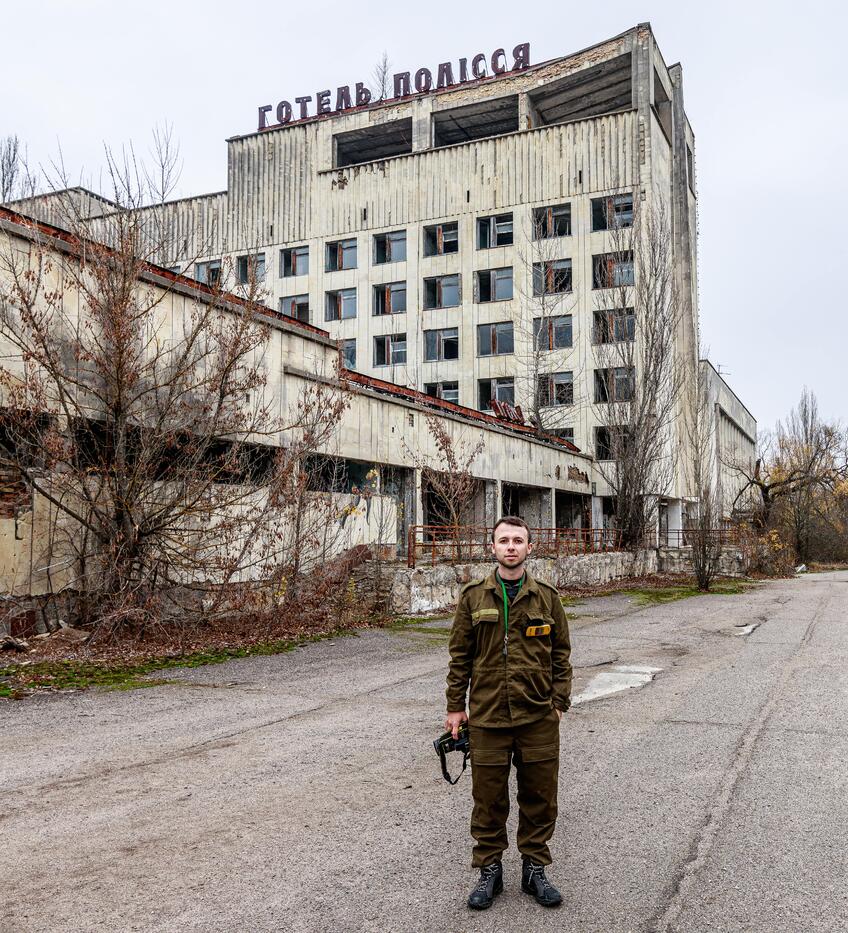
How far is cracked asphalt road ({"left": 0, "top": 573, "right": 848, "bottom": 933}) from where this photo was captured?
378 cm

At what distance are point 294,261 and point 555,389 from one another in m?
16.7

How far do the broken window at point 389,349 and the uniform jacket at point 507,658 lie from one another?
4128cm

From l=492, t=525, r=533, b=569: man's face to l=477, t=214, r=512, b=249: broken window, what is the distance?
40.6m

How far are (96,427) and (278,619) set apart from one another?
4253 millimetres

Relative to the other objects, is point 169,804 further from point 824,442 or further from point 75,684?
point 824,442

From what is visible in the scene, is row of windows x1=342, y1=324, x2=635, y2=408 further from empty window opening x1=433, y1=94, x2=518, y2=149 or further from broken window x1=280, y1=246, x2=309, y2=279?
empty window opening x1=433, y1=94, x2=518, y2=149

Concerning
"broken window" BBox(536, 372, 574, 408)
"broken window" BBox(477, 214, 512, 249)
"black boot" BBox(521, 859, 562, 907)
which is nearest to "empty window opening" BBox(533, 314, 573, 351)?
"broken window" BBox(536, 372, 574, 408)

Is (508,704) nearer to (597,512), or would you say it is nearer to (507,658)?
(507,658)

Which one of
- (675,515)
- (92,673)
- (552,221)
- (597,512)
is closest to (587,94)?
(552,221)

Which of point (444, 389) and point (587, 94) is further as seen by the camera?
point (444, 389)

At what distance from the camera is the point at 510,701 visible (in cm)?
400

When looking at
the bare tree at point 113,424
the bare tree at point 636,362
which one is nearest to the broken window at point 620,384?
the bare tree at point 636,362

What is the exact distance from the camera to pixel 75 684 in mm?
9320

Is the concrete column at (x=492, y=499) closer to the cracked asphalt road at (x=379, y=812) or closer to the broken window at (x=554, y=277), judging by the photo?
the broken window at (x=554, y=277)
